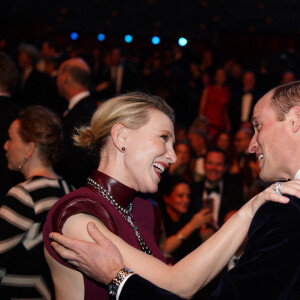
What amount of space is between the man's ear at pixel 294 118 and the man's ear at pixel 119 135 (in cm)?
65

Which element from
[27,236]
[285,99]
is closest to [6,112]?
[27,236]

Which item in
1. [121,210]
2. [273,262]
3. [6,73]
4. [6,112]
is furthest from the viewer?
[6,73]

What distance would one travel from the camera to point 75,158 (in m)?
4.04

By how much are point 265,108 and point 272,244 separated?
22.7 inches

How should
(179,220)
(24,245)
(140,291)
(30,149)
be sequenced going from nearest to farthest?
(140,291) → (24,245) → (30,149) → (179,220)

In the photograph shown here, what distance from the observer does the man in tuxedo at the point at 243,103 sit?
8.50m

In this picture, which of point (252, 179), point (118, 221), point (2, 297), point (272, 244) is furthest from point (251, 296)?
point (252, 179)

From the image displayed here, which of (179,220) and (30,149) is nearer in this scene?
(30,149)

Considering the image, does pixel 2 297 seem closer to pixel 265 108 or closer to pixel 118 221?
pixel 118 221

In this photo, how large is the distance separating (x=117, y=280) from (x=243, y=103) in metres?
6.81

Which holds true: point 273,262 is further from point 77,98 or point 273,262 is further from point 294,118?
point 77,98

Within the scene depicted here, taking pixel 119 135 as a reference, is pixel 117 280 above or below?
below

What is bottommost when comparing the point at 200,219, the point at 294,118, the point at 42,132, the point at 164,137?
the point at 200,219

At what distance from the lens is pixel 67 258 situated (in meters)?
2.09
